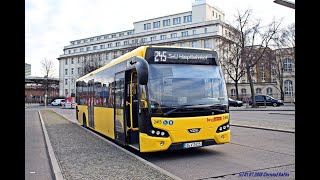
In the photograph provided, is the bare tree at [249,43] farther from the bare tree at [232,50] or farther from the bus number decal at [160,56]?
the bus number decal at [160,56]

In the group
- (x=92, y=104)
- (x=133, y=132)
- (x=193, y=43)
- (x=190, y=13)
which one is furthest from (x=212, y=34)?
(x=133, y=132)

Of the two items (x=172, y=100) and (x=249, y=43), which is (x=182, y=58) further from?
(x=249, y=43)

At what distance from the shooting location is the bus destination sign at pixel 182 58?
8969 millimetres

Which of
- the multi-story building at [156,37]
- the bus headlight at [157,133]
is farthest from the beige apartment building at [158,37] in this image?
the bus headlight at [157,133]

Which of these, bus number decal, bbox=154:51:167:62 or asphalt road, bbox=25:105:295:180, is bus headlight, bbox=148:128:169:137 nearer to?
asphalt road, bbox=25:105:295:180

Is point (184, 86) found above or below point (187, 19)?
below

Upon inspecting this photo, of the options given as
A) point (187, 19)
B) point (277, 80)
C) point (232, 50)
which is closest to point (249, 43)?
point (232, 50)

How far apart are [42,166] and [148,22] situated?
289 feet

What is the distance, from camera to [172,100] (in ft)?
27.7

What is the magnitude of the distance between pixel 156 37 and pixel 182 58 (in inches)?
3212

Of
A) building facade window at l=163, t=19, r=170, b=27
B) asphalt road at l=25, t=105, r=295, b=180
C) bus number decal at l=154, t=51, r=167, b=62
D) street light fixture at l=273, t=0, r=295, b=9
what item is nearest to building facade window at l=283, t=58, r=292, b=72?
building facade window at l=163, t=19, r=170, b=27

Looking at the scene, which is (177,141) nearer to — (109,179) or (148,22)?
(109,179)

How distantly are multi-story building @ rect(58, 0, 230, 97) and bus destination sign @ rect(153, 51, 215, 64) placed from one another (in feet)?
193

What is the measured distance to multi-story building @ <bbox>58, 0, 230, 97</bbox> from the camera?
3142 inches
